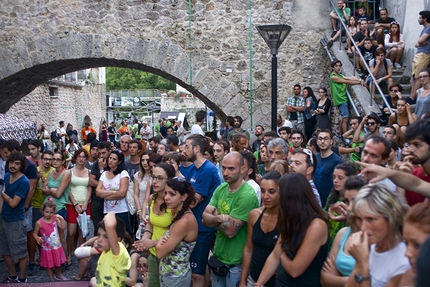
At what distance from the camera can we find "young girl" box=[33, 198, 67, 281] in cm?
659

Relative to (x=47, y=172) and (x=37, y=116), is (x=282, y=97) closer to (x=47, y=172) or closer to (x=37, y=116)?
(x=47, y=172)

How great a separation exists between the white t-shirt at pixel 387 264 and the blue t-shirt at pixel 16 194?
4.69 m

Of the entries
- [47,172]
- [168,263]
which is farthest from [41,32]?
[168,263]

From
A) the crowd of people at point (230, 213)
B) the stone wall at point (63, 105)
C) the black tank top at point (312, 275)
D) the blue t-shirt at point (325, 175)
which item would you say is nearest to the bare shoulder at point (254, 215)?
the crowd of people at point (230, 213)

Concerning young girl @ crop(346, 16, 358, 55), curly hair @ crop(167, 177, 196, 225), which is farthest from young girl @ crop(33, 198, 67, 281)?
young girl @ crop(346, 16, 358, 55)

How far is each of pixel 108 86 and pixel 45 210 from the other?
181 feet

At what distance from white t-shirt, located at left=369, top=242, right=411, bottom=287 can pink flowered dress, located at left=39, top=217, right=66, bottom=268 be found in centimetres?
465

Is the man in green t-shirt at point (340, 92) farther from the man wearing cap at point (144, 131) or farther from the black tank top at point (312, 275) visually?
the man wearing cap at point (144, 131)

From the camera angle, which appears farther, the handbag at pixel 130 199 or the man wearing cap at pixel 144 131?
the man wearing cap at pixel 144 131

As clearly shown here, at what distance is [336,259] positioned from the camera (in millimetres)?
3357

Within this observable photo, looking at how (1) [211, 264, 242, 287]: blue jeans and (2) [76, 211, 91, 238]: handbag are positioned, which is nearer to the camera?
(1) [211, 264, 242, 287]: blue jeans

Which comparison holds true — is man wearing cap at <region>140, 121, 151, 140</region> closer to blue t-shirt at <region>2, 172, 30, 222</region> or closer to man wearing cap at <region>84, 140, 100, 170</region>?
man wearing cap at <region>84, 140, 100, 170</region>

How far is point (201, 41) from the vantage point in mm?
11594

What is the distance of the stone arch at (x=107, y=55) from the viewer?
37.9ft
